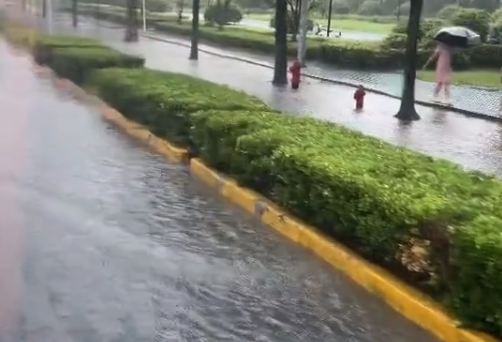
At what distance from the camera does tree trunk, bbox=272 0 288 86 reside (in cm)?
2334

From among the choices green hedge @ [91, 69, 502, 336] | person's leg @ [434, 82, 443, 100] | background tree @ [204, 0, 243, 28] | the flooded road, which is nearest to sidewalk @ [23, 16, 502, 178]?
person's leg @ [434, 82, 443, 100]

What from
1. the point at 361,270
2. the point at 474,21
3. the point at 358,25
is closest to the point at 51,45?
the point at 474,21

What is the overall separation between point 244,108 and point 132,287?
207 inches

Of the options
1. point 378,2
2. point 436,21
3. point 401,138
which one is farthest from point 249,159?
point 378,2

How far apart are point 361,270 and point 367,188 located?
0.62 meters

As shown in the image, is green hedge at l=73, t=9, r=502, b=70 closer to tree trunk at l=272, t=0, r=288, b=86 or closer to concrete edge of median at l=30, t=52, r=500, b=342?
tree trunk at l=272, t=0, r=288, b=86

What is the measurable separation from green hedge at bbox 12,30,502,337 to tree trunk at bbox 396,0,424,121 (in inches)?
251

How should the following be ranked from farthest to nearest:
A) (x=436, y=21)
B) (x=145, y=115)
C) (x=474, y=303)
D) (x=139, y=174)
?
(x=436, y=21) < (x=145, y=115) < (x=139, y=174) < (x=474, y=303)

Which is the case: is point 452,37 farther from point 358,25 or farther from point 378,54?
point 358,25

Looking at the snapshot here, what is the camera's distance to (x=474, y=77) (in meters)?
27.6

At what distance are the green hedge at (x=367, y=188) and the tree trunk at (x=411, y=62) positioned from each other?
6370 millimetres

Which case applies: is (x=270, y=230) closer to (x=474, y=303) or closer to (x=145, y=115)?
(x=474, y=303)

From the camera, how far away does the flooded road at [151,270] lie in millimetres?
5949

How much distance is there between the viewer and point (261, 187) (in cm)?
907
